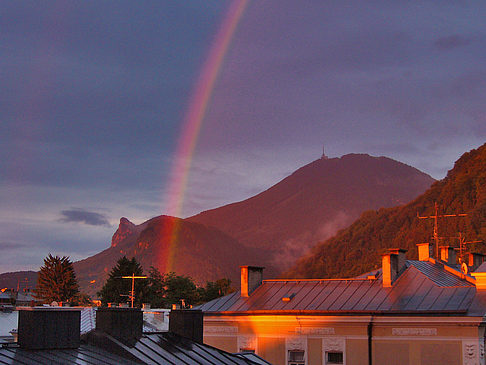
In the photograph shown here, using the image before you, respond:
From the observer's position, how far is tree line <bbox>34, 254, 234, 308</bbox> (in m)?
112

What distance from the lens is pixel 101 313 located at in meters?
21.7

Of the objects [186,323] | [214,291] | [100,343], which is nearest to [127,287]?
[214,291]

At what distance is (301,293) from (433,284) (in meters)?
6.99

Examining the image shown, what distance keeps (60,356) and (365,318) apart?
1930 cm

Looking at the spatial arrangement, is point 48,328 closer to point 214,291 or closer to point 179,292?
point 179,292

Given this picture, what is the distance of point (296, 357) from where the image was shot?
121ft

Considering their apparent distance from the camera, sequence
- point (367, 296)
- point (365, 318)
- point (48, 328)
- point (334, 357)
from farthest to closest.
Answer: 1. point (367, 296)
2. point (334, 357)
3. point (365, 318)
4. point (48, 328)

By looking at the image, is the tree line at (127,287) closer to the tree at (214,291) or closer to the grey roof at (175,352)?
the tree at (214,291)

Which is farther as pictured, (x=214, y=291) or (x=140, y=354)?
(x=214, y=291)

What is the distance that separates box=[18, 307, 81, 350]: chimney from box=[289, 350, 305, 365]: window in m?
18.8

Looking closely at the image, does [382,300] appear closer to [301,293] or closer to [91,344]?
[301,293]

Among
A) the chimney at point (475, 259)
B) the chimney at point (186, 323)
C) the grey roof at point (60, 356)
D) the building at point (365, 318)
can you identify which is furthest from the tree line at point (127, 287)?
the grey roof at point (60, 356)

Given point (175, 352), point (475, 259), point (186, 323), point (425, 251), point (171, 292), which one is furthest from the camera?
point (171, 292)

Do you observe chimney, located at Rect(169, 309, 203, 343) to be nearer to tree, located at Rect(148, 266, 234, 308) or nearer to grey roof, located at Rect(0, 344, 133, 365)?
grey roof, located at Rect(0, 344, 133, 365)
